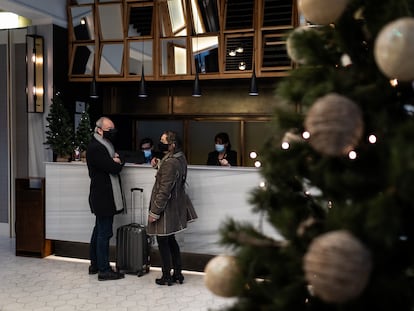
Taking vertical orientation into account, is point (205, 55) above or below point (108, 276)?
above

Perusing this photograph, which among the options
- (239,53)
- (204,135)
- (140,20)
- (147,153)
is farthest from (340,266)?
(204,135)

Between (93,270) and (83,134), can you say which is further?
(83,134)

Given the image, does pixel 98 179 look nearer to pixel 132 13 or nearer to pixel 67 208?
pixel 67 208

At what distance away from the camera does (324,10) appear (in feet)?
3.80

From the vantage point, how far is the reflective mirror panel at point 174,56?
668 cm

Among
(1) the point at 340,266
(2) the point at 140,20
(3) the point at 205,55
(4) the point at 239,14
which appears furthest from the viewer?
(2) the point at 140,20

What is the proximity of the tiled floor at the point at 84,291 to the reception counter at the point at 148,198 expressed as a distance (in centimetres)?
42

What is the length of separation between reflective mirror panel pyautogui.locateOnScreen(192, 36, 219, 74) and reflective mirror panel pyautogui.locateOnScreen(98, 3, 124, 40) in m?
1.25

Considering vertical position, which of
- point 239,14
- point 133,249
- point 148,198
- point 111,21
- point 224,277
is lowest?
point 133,249

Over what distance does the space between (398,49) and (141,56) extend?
6.24m

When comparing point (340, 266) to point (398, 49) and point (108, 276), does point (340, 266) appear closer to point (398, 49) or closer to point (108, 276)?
point (398, 49)

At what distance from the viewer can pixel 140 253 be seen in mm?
4949

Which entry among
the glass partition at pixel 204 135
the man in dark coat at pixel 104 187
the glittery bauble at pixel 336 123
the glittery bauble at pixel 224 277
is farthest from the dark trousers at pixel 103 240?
the glittery bauble at pixel 336 123

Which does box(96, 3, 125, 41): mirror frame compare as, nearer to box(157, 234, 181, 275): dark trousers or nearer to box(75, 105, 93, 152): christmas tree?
box(75, 105, 93, 152): christmas tree
